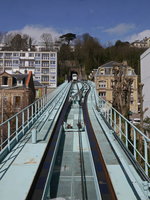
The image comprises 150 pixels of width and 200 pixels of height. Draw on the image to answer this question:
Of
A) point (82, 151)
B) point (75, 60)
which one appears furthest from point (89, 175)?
point (75, 60)

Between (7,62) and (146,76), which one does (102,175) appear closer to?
(146,76)

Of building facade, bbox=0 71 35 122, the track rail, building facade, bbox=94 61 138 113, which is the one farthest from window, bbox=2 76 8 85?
the track rail

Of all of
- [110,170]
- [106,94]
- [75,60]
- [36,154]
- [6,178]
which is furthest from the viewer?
[75,60]

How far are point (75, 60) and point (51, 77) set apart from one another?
14.7m

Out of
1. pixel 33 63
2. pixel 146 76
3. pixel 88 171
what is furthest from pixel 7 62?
pixel 88 171

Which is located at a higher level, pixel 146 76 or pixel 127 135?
pixel 146 76

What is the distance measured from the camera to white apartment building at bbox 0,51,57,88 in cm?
5003

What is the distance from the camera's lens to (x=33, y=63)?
50969 mm

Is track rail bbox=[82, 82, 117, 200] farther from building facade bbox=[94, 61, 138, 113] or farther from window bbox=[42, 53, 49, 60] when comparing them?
window bbox=[42, 53, 49, 60]

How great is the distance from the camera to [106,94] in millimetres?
34375

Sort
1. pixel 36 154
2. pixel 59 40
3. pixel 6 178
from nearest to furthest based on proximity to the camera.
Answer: pixel 6 178, pixel 36 154, pixel 59 40

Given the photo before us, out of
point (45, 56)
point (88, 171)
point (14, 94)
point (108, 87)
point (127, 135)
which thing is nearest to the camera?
point (88, 171)

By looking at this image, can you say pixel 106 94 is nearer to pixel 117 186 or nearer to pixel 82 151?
pixel 82 151

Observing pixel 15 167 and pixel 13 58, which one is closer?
pixel 15 167
